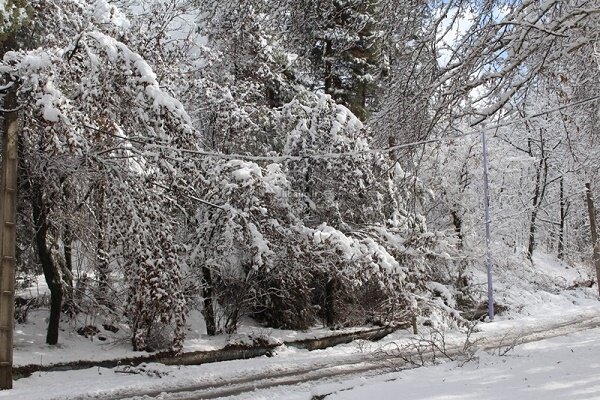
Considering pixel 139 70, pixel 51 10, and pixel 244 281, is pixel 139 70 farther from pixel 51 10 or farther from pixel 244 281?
pixel 244 281

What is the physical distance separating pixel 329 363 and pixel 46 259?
5884mm

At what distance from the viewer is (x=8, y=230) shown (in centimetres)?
836

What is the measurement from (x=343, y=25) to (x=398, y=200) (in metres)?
11.0

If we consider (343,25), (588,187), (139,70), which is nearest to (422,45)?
(343,25)

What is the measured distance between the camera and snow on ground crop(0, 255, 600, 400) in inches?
236

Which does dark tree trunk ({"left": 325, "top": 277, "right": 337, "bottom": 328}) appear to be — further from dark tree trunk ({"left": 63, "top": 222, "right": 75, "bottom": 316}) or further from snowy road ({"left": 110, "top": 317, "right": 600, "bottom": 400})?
dark tree trunk ({"left": 63, "top": 222, "right": 75, "bottom": 316})

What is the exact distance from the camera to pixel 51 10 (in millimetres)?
10391

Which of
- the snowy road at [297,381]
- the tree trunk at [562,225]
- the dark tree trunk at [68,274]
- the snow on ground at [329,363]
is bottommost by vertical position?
the snowy road at [297,381]

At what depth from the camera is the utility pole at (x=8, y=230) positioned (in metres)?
8.14

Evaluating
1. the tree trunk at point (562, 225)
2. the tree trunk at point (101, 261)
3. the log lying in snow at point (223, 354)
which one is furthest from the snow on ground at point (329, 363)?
the tree trunk at point (562, 225)

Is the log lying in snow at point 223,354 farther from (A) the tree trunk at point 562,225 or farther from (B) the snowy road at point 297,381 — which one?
(A) the tree trunk at point 562,225

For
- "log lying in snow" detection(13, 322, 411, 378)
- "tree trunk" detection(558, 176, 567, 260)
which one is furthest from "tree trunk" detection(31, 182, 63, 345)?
"tree trunk" detection(558, 176, 567, 260)

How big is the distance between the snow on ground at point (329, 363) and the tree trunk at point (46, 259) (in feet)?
1.27

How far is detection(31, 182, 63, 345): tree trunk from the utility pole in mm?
1184
